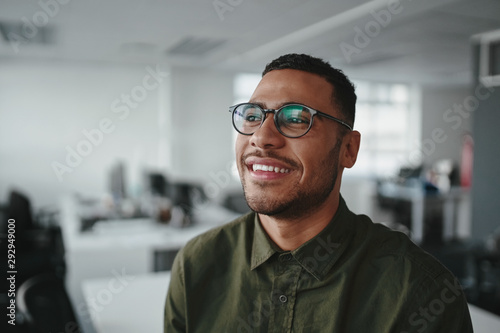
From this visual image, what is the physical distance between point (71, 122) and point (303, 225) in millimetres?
6290

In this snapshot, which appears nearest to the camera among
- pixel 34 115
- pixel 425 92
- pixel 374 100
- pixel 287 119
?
pixel 287 119

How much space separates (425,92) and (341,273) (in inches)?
361

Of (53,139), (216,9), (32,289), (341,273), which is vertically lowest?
(32,289)

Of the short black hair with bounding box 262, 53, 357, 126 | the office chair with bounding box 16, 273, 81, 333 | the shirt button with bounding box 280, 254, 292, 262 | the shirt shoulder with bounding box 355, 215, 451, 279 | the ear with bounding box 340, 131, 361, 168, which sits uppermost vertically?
the short black hair with bounding box 262, 53, 357, 126

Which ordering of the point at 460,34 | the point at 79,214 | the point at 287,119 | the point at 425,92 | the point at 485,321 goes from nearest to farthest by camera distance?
the point at 287,119, the point at 485,321, the point at 460,34, the point at 79,214, the point at 425,92

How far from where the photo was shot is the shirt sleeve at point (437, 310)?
1074mm

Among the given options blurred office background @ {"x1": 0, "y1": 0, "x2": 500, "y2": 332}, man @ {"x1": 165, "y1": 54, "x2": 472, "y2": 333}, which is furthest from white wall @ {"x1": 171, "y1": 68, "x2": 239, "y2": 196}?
man @ {"x1": 165, "y1": 54, "x2": 472, "y2": 333}

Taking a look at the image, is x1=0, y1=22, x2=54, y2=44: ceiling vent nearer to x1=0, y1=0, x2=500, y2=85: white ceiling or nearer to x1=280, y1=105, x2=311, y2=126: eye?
x1=0, y1=0, x2=500, y2=85: white ceiling

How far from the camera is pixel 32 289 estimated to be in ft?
5.52

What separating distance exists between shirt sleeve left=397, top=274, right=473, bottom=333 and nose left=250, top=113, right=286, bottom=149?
539mm

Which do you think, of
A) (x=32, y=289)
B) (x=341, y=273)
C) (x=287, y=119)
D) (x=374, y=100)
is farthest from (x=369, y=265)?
(x=374, y=100)

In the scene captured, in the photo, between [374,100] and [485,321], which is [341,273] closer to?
Answer: [485,321]

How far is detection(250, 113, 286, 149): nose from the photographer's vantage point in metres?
1.17

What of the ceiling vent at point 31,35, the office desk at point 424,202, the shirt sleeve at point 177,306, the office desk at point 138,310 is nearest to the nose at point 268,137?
the shirt sleeve at point 177,306
